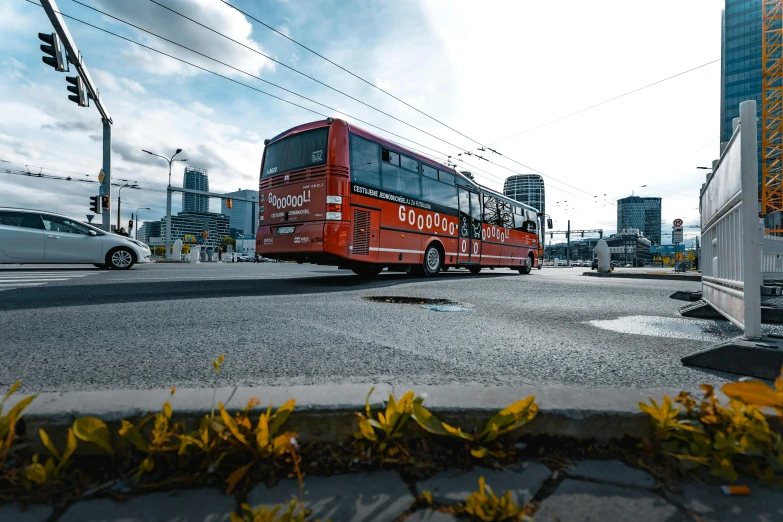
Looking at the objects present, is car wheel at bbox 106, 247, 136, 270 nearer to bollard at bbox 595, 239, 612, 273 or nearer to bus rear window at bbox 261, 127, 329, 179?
bus rear window at bbox 261, 127, 329, 179

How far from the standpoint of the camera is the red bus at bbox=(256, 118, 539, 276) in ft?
26.6

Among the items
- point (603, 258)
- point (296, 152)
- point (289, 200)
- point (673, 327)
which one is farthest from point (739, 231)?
point (603, 258)

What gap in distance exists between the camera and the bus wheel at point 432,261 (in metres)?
10.8

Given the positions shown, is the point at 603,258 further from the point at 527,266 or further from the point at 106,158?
the point at 106,158

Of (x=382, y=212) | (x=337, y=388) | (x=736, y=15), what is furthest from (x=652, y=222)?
(x=337, y=388)

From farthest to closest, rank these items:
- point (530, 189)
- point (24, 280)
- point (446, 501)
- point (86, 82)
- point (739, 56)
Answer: point (739, 56) → point (530, 189) → point (86, 82) → point (24, 280) → point (446, 501)

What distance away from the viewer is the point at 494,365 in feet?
7.50

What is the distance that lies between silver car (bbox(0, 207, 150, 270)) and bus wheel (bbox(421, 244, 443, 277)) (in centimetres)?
905

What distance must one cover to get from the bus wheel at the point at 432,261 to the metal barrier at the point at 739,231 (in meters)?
7.27

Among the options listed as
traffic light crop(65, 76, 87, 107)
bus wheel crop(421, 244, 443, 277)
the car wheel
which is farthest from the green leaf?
traffic light crop(65, 76, 87, 107)

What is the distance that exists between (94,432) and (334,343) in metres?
1.60

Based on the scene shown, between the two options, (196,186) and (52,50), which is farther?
(196,186)

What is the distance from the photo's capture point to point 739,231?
8.46ft

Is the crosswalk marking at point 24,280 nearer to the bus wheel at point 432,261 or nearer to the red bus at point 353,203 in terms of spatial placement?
the red bus at point 353,203
